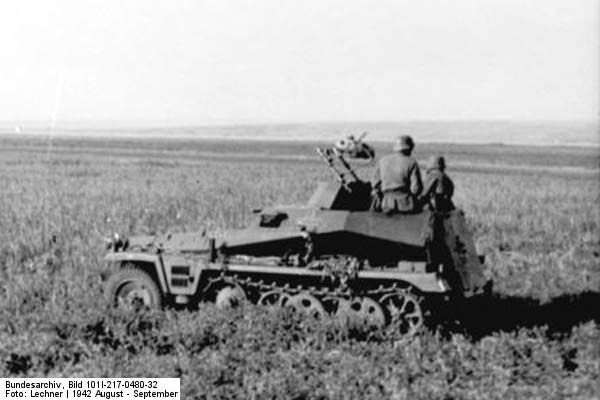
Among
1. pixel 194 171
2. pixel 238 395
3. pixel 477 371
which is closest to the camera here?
pixel 238 395

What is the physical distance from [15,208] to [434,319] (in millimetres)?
14143

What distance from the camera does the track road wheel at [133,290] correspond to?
426 inches

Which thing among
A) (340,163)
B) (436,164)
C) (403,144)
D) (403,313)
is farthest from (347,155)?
(403,313)

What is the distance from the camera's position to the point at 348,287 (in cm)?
987

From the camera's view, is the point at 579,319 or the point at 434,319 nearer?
the point at 434,319

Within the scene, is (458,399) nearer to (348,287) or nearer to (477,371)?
(477,371)

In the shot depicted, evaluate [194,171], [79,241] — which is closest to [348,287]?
[79,241]

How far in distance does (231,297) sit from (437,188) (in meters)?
3.01

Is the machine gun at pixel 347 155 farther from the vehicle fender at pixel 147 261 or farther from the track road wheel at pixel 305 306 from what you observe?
the vehicle fender at pixel 147 261
